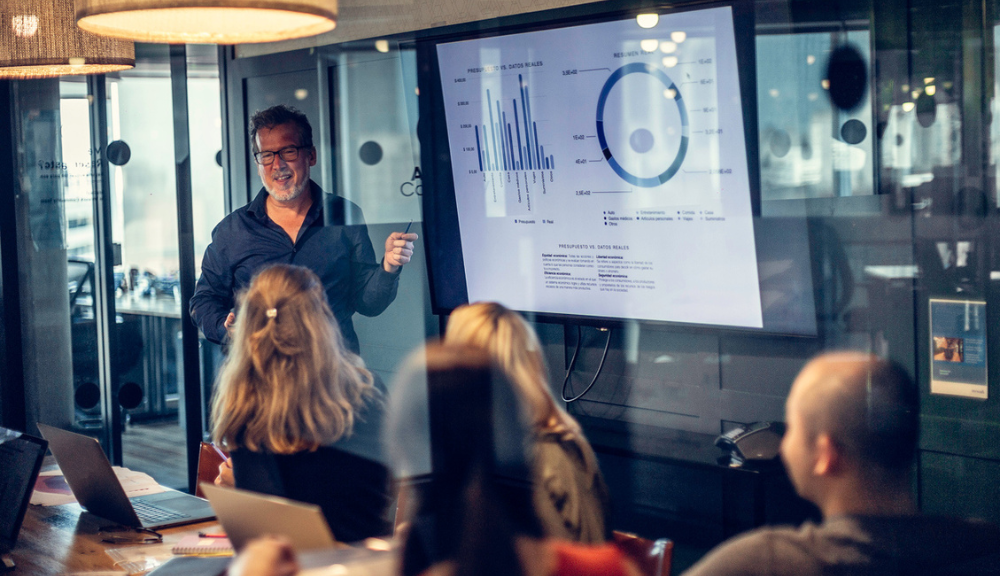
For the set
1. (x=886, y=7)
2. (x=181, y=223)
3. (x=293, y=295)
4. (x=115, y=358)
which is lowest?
(x=115, y=358)

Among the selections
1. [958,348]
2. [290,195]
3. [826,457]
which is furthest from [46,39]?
[958,348]

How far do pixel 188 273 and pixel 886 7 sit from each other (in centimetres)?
327

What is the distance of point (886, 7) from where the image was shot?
2.55m

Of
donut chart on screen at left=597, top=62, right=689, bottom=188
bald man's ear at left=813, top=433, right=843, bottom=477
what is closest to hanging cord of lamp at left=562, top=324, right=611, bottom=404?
donut chart on screen at left=597, top=62, right=689, bottom=188

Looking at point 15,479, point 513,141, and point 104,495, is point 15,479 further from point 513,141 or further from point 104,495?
point 513,141

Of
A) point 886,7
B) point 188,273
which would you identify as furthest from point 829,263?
point 188,273

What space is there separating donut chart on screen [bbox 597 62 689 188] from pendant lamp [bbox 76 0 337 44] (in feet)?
4.58

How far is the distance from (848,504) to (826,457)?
0.32 feet

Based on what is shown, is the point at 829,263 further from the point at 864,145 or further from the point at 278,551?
the point at 278,551

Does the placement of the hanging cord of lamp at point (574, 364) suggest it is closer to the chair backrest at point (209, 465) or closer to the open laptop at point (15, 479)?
the chair backrest at point (209, 465)

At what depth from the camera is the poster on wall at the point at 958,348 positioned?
2439 mm

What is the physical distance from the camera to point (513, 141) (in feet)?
11.0

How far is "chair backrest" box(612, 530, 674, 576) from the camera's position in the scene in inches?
67.1

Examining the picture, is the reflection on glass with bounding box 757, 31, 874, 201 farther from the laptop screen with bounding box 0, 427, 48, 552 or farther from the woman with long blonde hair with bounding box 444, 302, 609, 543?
the laptop screen with bounding box 0, 427, 48, 552
